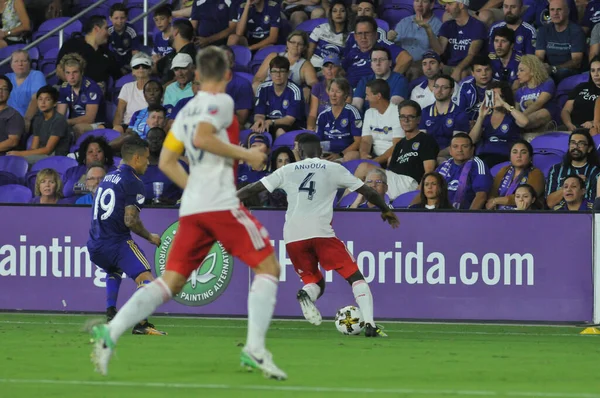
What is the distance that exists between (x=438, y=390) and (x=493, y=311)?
627 centimetres

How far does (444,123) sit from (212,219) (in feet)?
28.1

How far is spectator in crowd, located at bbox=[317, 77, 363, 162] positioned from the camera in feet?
53.0

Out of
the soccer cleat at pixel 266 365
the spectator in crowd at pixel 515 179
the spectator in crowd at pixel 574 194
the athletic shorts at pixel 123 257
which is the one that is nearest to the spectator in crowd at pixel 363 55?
the spectator in crowd at pixel 515 179

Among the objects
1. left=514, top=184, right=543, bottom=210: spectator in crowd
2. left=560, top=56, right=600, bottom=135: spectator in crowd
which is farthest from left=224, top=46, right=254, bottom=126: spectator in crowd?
left=514, top=184, right=543, bottom=210: spectator in crowd

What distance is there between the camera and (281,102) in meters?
16.8

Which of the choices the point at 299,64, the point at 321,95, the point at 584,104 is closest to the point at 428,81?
the point at 321,95

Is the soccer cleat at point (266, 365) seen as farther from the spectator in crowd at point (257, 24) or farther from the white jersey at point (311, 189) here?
the spectator in crowd at point (257, 24)

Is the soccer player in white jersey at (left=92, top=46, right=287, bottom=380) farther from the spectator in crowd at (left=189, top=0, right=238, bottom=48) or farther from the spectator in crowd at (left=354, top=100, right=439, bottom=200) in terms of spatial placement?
the spectator in crowd at (left=189, top=0, right=238, bottom=48)

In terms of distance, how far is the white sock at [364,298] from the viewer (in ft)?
37.7

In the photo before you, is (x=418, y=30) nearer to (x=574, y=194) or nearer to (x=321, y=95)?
(x=321, y=95)

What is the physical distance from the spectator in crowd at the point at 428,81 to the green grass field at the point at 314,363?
430 cm

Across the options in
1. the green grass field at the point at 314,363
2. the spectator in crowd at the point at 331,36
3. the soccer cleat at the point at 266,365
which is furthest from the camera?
the spectator in crowd at the point at 331,36

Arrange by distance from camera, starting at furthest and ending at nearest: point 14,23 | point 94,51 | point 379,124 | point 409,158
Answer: point 14,23 < point 94,51 < point 379,124 < point 409,158

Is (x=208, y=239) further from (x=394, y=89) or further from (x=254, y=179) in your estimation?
(x=394, y=89)
